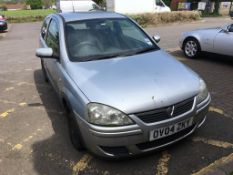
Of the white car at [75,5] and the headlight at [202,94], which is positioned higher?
the white car at [75,5]

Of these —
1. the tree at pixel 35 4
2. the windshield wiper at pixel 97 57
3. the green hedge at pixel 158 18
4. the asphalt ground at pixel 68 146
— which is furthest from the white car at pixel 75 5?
the tree at pixel 35 4

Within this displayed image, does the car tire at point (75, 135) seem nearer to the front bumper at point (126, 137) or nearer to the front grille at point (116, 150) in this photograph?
the front bumper at point (126, 137)

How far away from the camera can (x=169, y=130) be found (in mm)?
3264

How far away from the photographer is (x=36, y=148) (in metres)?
3.98

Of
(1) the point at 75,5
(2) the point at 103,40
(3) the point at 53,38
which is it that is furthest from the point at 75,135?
(1) the point at 75,5

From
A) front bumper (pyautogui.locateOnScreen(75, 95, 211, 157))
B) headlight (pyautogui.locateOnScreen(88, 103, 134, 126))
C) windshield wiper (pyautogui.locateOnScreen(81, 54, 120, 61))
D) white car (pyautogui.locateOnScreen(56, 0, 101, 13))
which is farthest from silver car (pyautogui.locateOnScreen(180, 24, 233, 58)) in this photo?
white car (pyautogui.locateOnScreen(56, 0, 101, 13))

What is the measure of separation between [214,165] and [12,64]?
723cm

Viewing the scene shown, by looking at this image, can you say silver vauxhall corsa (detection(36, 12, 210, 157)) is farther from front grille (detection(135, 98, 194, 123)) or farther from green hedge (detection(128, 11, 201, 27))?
green hedge (detection(128, 11, 201, 27))

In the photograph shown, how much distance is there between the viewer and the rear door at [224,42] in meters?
7.28

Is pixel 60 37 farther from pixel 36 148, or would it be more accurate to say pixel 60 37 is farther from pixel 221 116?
pixel 221 116

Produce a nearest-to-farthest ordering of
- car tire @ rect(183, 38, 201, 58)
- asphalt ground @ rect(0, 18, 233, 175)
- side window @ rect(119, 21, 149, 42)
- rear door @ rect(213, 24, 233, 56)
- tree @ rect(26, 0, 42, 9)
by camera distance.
Answer: asphalt ground @ rect(0, 18, 233, 175)
side window @ rect(119, 21, 149, 42)
rear door @ rect(213, 24, 233, 56)
car tire @ rect(183, 38, 201, 58)
tree @ rect(26, 0, 42, 9)

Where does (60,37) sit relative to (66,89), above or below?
above

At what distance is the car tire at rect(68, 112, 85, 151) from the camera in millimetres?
3560

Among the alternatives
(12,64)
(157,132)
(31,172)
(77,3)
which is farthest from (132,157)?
(77,3)
